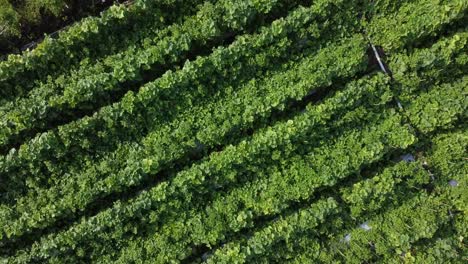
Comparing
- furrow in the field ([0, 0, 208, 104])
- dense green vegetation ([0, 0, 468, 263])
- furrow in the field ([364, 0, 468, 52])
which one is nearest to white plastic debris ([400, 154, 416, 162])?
dense green vegetation ([0, 0, 468, 263])

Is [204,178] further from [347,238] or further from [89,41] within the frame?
[89,41]

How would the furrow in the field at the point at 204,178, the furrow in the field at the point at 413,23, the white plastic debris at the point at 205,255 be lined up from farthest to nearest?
the white plastic debris at the point at 205,255 → the furrow in the field at the point at 413,23 → the furrow in the field at the point at 204,178

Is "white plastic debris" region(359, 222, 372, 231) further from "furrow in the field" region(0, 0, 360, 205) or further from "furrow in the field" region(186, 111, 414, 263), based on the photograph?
"furrow in the field" region(0, 0, 360, 205)

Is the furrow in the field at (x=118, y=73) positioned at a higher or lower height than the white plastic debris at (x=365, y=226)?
higher

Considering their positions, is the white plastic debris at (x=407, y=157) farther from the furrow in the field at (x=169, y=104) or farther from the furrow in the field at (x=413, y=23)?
the furrow in the field at (x=169, y=104)

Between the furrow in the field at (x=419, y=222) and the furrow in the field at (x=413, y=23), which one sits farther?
the furrow in the field at (x=419, y=222)

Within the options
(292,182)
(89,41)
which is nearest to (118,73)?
(89,41)

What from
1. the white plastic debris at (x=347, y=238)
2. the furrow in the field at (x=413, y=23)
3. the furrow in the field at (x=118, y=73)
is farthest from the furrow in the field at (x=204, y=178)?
the white plastic debris at (x=347, y=238)
